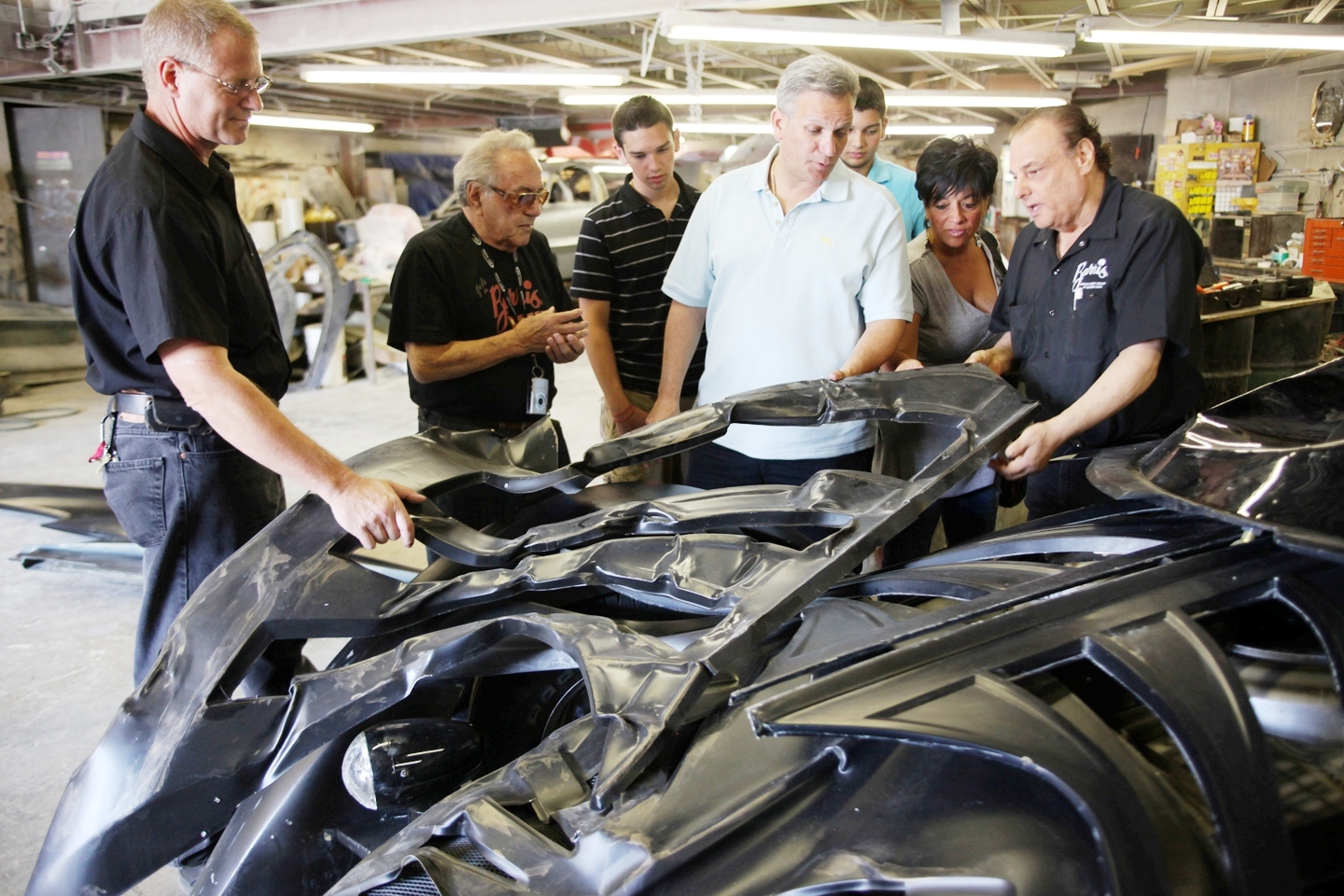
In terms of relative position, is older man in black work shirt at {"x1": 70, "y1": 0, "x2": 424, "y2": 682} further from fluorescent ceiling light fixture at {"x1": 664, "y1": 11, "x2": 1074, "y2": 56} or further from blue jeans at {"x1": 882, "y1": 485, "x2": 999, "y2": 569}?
fluorescent ceiling light fixture at {"x1": 664, "y1": 11, "x2": 1074, "y2": 56}

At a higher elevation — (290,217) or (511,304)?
(290,217)

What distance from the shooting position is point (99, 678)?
3.09 meters

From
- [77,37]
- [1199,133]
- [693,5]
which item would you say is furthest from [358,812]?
[1199,133]

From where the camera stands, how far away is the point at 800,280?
7.72 feet

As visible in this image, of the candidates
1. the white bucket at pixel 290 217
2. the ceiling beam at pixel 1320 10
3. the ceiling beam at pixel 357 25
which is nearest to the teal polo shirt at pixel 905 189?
the ceiling beam at pixel 357 25

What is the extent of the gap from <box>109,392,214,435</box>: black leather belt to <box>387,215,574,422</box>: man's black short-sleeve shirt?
600 mm

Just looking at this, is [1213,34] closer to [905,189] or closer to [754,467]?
[905,189]

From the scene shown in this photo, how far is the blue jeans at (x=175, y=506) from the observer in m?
2.07

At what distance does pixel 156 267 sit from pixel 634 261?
1.41 metres

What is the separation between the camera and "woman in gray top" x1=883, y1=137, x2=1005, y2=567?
2504 mm

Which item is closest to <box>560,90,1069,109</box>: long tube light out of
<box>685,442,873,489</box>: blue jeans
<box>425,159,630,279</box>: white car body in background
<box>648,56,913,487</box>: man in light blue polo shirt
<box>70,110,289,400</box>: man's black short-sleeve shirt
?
<box>425,159,630,279</box>: white car body in background

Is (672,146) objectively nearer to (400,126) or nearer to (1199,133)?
(1199,133)

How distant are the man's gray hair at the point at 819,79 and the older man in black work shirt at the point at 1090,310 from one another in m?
0.40

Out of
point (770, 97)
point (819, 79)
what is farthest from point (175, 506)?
point (770, 97)
